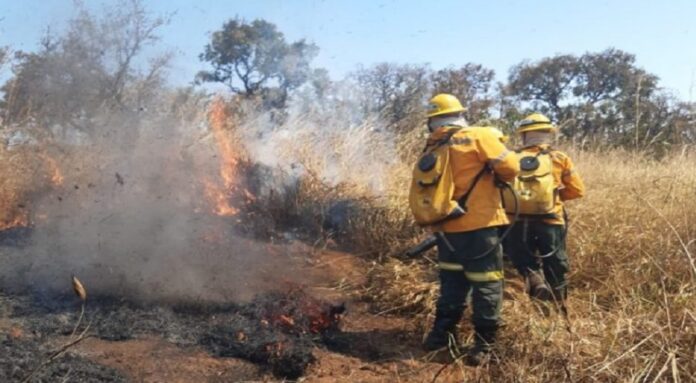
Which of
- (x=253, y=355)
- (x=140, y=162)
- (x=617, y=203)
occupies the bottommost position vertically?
(x=253, y=355)

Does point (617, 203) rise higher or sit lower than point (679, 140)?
lower

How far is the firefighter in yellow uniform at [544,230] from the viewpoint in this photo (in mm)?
5199

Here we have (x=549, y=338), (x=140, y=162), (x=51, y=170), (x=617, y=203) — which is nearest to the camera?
(x=549, y=338)

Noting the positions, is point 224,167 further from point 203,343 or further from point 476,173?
point 476,173

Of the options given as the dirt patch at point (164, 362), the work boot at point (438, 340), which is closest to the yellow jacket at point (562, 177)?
the work boot at point (438, 340)

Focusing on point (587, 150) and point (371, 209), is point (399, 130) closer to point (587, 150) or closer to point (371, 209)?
point (371, 209)

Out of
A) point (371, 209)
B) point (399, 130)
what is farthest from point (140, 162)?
point (399, 130)

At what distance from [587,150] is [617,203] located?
353 centimetres

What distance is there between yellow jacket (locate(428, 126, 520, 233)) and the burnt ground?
3.65ft

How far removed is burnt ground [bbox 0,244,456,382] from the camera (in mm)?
3768

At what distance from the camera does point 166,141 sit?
8.45 m

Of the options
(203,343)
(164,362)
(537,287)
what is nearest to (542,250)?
(537,287)

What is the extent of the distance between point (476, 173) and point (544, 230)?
138cm

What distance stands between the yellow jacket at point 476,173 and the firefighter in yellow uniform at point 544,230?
102 cm
